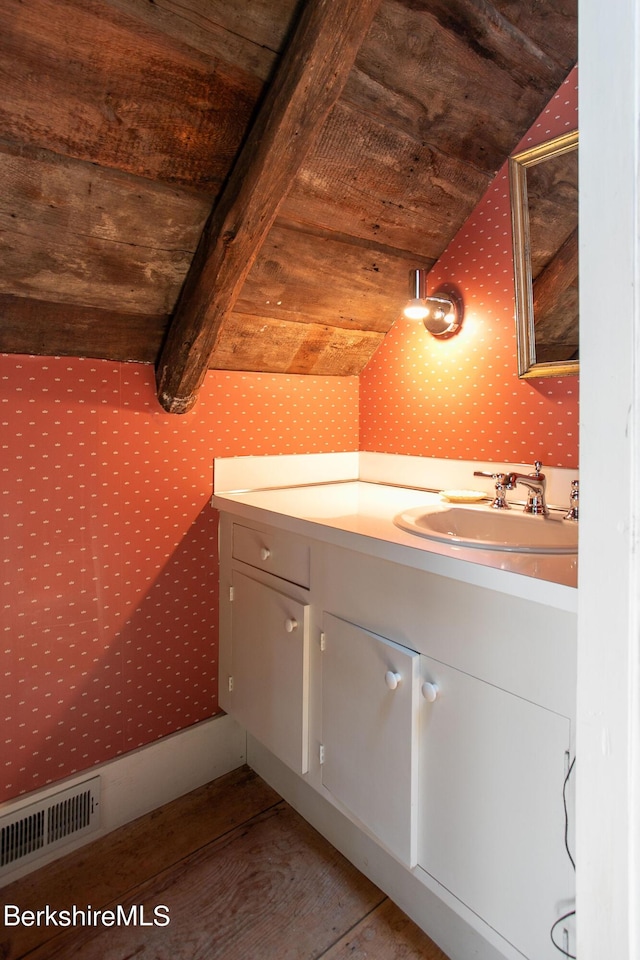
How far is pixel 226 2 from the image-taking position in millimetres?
1108

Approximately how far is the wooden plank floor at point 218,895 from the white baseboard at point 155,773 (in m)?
0.03

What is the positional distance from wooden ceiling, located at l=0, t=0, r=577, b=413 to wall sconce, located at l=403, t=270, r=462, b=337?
149 mm

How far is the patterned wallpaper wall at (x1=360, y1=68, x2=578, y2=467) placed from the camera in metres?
1.54

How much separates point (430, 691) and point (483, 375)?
1.00m

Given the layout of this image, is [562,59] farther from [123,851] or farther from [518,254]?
[123,851]

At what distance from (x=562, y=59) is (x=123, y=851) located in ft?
7.95

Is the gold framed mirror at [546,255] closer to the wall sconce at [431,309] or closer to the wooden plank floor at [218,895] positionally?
the wall sconce at [431,309]

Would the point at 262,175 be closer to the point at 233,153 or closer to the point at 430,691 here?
the point at 233,153

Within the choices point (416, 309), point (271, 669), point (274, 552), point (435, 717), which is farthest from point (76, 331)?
point (435, 717)

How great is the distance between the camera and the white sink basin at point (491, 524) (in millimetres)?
1390

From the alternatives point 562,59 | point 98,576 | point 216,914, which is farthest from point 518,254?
point 216,914

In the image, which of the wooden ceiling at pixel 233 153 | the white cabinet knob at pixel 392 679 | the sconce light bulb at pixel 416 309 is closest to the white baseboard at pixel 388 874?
the white cabinet knob at pixel 392 679

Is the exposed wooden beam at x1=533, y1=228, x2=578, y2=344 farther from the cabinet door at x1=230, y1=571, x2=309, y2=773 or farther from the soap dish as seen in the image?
A: the cabinet door at x1=230, y1=571, x2=309, y2=773

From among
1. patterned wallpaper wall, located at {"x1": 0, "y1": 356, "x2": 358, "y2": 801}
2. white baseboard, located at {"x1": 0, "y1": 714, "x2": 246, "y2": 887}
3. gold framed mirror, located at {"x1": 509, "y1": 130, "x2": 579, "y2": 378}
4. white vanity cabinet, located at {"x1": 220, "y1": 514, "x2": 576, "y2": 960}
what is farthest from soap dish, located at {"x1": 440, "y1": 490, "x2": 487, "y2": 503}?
white baseboard, located at {"x1": 0, "y1": 714, "x2": 246, "y2": 887}
